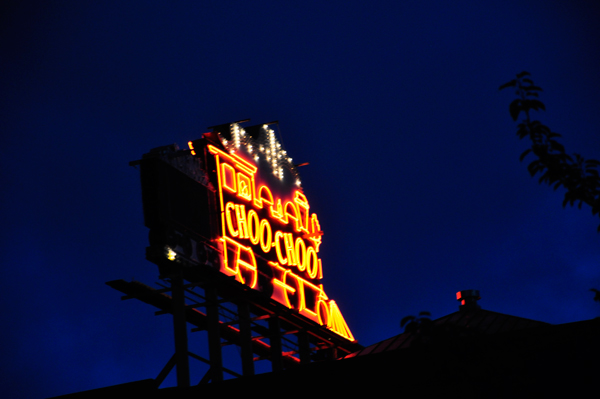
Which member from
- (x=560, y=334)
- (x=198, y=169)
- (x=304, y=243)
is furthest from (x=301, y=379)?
(x=304, y=243)

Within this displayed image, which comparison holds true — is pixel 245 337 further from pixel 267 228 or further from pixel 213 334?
pixel 267 228

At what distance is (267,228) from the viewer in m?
24.3

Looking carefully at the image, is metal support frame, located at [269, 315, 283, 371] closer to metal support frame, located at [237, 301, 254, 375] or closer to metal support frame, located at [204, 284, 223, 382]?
metal support frame, located at [237, 301, 254, 375]

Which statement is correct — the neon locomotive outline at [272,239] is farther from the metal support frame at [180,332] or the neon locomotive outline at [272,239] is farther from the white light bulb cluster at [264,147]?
the metal support frame at [180,332]

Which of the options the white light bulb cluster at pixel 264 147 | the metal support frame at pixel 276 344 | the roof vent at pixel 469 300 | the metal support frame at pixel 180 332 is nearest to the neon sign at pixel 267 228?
the white light bulb cluster at pixel 264 147

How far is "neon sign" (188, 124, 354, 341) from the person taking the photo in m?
22.2

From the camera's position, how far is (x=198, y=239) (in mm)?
20484

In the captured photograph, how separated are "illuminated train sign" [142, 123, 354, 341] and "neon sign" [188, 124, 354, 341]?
0.02m

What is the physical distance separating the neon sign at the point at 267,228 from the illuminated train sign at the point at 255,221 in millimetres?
23

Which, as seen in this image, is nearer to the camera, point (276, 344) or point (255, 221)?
point (255, 221)

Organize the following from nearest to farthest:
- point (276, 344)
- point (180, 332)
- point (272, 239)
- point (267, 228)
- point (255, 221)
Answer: point (180, 332) → point (255, 221) → point (276, 344) → point (267, 228) → point (272, 239)

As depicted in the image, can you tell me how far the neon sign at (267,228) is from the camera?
22.2m

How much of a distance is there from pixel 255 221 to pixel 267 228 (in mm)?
810

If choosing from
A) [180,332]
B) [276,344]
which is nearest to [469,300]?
[276,344]
